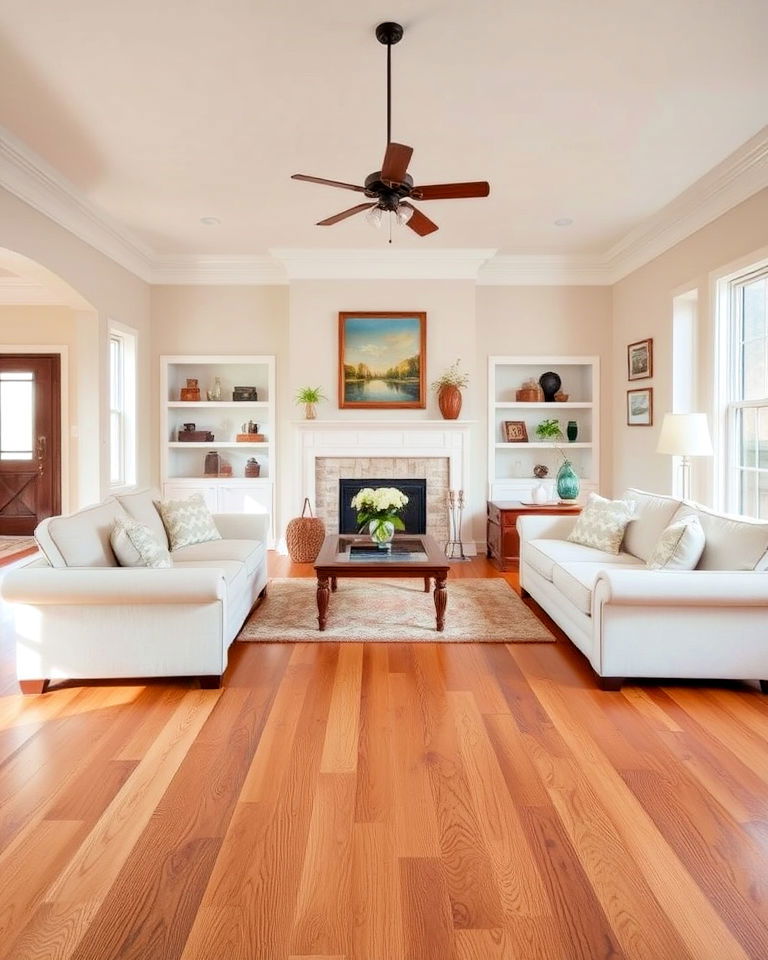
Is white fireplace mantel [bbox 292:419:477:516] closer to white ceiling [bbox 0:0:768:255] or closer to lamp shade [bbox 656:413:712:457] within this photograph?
white ceiling [bbox 0:0:768:255]

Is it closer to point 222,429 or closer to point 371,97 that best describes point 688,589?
point 371,97

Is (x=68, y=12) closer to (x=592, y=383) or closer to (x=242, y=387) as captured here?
(x=242, y=387)

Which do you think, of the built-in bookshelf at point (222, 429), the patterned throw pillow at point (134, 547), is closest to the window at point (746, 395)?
the patterned throw pillow at point (134, 547)

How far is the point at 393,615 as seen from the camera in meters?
4.32

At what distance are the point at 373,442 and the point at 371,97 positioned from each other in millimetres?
3544

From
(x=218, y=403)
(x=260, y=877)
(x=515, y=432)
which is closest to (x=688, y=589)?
(x=260, y=877)

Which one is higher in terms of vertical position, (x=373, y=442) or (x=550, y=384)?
(x=550, y=384)

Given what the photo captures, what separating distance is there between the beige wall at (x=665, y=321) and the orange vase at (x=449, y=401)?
1722 mm

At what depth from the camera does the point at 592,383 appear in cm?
689

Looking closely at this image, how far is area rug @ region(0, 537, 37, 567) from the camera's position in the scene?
21.6 ft

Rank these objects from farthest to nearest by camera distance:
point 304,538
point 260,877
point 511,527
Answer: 1. point 304,538
2. point 511,527
3. point 260,877

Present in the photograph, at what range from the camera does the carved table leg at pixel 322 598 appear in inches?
155

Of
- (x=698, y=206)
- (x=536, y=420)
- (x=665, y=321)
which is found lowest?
(x=536, y=420)

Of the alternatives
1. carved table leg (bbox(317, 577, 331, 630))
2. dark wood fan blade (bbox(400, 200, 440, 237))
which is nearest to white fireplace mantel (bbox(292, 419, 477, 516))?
carved table leg (bbox(317, 577, 331, 630))
